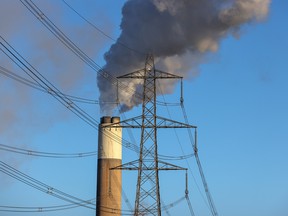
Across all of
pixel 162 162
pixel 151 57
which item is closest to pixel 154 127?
pixel 162 162

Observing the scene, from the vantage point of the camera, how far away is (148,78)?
52.2 meters

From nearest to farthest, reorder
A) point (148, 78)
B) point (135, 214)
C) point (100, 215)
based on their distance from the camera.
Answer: point (135, 214) < point (148, 78) < point (100, 215)

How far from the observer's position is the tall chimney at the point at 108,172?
59219 mm

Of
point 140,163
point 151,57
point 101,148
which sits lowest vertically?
point 140,163

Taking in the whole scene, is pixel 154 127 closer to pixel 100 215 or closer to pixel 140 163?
pixel 140 163

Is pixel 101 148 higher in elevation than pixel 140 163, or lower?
higher

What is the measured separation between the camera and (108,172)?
59.7m

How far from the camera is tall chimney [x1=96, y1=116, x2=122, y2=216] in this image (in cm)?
5922

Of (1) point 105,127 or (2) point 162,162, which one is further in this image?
(1) point 105,127

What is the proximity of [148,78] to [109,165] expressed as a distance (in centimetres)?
1147

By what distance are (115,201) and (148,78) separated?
13568 mm

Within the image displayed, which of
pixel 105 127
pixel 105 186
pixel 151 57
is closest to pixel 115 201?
pixel 105 186

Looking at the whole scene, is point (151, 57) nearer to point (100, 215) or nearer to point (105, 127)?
point (105, 127)

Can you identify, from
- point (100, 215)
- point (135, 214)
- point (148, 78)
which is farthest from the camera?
point (100, 215)
